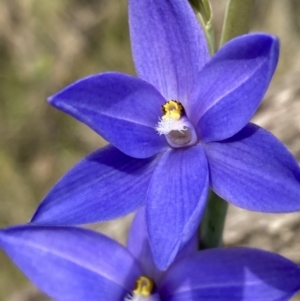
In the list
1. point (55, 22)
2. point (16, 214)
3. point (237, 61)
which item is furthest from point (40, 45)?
point (237, 61)

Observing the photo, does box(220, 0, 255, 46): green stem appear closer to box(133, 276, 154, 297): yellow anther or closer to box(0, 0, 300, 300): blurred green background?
box(133, 276, 154, 297): yellow anther

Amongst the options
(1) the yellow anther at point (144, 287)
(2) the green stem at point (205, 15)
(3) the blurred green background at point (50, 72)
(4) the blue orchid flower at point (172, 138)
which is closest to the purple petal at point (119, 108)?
(4) the blue orchid flower at point (172, 138)

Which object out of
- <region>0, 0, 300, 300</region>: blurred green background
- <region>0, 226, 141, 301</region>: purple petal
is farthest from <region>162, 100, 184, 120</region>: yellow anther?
<region>0, 0, 300, 300</region>: blurred green background

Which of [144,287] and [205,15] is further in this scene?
[144,287]

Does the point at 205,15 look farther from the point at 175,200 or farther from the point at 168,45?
the point at 175,200

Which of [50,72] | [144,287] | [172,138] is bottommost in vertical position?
[50,72]

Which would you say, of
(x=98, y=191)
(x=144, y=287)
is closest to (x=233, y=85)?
(x=98, y=191)

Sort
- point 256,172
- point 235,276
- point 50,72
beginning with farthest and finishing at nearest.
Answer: point 50,72, point 235,276, point 256,172
